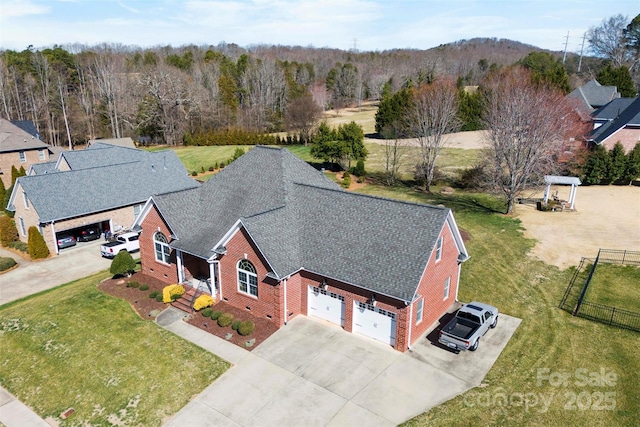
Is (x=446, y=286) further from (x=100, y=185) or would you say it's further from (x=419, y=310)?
(x=100, y=185)

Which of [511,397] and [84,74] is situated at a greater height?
[84,74]

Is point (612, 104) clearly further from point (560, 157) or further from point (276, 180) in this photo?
point (276, 180)

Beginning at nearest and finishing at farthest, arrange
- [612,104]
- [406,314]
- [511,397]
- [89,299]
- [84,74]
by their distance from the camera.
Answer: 1. [511,397]
2. [406,314]
3. [89,299]
4. [612,104]
5. [84,74]

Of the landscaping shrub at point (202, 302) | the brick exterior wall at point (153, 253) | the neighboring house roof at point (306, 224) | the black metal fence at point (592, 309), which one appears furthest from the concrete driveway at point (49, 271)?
the black metal fence at point (592, 309)

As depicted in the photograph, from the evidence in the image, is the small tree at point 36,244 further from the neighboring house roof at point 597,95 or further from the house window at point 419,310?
the neighboring house roof at point 597,95

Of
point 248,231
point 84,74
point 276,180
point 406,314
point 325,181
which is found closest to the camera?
point 406,314

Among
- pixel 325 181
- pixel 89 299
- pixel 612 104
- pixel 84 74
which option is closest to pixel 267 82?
pixel 84 74

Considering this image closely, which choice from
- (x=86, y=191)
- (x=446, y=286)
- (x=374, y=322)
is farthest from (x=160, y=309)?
(x=86, y=191)
